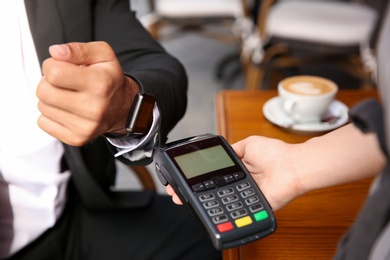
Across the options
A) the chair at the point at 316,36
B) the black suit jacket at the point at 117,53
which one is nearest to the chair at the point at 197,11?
the chair at the point at 316,36

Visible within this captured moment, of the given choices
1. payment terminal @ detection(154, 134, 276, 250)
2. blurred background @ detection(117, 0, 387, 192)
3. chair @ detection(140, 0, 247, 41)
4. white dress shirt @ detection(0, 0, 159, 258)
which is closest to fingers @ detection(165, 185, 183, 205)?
payment terminal @ detection(154, 134, 276, 250)

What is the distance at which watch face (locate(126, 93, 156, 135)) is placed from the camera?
0.65 meters

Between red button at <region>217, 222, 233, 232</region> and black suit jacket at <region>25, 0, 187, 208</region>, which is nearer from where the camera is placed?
red button at <region>217, 222, 233, 232</region>

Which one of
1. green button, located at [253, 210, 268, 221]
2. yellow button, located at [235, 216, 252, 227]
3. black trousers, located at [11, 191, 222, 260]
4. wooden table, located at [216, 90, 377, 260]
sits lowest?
black trousers, located at [11, 191, 222, 260]

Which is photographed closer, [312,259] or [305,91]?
[312,259]

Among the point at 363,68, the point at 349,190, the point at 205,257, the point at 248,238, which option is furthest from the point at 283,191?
the point at 363,68

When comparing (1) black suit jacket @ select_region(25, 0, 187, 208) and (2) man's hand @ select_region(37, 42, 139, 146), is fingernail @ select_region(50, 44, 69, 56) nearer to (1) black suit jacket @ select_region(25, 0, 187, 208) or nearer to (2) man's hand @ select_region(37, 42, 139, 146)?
(2) man's hand @ select_region(37, 42, 139, 146)

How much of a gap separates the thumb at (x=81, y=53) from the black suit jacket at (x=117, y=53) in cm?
13

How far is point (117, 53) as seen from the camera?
886 millimetres

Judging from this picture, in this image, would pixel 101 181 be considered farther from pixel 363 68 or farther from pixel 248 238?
pixel 363 68

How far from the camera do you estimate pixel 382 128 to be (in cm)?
39

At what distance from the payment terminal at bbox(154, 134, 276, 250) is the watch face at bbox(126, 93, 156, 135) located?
0.07 metres

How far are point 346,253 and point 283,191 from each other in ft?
0.45

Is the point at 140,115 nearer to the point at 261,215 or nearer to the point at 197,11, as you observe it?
the point at 261,215
